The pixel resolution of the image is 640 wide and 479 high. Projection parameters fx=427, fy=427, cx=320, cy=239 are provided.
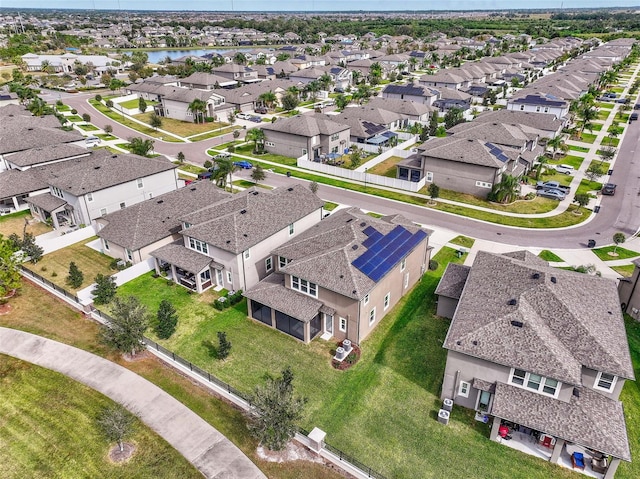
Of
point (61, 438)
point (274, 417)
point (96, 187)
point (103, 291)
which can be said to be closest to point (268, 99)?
point (96, 187)

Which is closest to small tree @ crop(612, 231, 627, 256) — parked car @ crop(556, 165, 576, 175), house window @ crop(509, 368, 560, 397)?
parked car @ crop(556, 165, 576, 175)

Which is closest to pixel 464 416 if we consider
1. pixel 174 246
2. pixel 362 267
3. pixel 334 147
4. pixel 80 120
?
pixel 362 267

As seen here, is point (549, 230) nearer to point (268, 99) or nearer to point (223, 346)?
point (223, 346)

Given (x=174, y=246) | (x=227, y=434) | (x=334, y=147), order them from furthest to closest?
1. (x=334, y=147)
2. (x=174, y=246)
3. (x=227, y=434)

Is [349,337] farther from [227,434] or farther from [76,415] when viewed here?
[76,415]

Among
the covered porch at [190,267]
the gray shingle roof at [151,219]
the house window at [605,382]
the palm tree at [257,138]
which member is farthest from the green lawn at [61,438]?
the palm tree at [257,138]

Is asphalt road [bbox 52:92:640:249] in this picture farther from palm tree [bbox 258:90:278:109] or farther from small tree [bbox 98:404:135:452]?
small tree [bbox 98:404:135:452]
